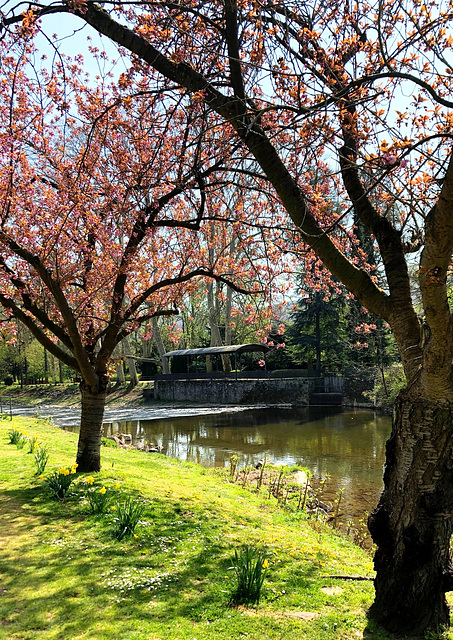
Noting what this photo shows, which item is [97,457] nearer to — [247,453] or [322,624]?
[322,624]

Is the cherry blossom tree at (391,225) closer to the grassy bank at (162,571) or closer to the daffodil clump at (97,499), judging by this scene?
the grassy bank at (162,571)

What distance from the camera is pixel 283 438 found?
1662 centimetres

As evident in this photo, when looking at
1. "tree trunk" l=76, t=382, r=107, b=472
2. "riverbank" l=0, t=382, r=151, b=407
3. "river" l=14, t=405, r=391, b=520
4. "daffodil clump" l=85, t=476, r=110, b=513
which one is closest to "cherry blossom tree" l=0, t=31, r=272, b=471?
"tree trunk" l=76, t=382, r=107, b=472

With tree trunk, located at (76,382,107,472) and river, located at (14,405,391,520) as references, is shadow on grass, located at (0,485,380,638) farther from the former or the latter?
river, located at (14,405,391,520)

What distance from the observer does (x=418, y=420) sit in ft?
10.4

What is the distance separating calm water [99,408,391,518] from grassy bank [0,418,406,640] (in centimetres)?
369

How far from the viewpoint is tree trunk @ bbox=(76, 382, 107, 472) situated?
7.17 meters

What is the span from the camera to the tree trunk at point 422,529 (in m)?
3.12

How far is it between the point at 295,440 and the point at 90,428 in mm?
10413

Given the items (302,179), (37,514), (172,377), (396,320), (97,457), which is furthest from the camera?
(172,377)

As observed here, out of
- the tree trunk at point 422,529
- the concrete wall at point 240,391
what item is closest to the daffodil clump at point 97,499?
the tree trunk at point 422,529

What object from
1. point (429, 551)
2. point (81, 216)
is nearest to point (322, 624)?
point (429, 551)

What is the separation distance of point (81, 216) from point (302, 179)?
3.63 metres

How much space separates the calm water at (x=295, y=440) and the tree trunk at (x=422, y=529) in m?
5.36
